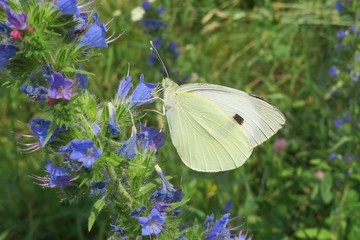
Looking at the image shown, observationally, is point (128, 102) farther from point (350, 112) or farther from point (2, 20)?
point (350, 112)

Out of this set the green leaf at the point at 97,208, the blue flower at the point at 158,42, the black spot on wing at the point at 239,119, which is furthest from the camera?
the blue flower at the point at 158,42

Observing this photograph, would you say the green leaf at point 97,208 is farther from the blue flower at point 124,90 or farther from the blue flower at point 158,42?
the blue flower at point 158,42

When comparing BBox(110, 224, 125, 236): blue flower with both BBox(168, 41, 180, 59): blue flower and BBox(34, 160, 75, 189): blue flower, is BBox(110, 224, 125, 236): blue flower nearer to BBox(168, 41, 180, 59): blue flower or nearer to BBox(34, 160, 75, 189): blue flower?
BBox(34, 160, 75, 189): blue flower

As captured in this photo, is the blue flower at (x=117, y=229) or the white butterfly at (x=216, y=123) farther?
the white butterfly at (x=216, y=123)

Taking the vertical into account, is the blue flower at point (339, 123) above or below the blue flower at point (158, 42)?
below

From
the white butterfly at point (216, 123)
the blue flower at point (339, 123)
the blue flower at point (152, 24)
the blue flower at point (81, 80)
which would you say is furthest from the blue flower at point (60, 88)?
the blue flower at point (339, 123)

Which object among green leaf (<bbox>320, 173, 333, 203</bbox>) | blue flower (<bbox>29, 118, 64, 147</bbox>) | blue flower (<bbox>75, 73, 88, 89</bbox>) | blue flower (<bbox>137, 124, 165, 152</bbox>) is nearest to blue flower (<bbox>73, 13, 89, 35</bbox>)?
blue flower (<bbox>75, 73, 88, 89</bbox>)

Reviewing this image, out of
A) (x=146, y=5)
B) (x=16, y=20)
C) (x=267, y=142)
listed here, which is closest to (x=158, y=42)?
(x=146, y=5)

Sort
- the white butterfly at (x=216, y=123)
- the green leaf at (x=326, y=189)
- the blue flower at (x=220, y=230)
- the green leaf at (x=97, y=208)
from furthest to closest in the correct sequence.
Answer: the green leaf at (x=326, y=189) → the white butterfly at (x=216, y=123) → the blue flower at (x=220, y=230) → the green leaf at (x=97, y=208)
